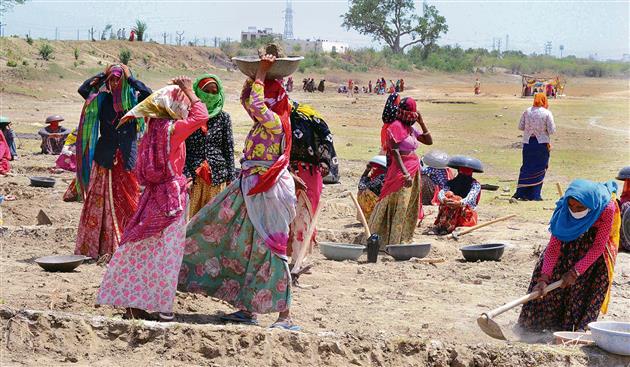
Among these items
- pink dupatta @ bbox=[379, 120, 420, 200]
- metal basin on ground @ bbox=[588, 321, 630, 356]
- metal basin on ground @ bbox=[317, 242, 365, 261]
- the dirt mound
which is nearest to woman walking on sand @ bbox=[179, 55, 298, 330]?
the dirt mound

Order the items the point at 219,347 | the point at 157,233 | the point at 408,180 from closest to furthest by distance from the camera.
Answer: the point at 219,347, the point at 157,233, the point at 408,180

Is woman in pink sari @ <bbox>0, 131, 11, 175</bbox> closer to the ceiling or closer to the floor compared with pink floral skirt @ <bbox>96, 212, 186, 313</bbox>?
closer to the floor

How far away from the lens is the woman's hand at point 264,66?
6641mm

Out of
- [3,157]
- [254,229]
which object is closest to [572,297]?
[254,229]

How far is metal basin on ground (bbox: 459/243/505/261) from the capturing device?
390 inches

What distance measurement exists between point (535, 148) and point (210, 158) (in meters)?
7.10

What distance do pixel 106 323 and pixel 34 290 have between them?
1.63m

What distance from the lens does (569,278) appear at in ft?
22.0

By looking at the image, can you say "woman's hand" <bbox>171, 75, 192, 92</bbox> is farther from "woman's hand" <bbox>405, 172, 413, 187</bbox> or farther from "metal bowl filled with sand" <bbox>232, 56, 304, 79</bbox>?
"woman's hand" <bbox>405, 172, 413, 187</bbox>

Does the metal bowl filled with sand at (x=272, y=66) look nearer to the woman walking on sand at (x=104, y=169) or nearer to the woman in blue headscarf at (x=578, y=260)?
the woman in blue headscarf at (x=578, y=260)

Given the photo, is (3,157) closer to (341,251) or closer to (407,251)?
(341,251)

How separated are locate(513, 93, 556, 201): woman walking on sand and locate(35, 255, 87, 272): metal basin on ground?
26.5 ft

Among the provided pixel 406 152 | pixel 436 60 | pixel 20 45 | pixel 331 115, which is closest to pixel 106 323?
pixel 406 152

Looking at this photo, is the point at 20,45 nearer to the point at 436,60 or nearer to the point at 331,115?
the point at 331,115
